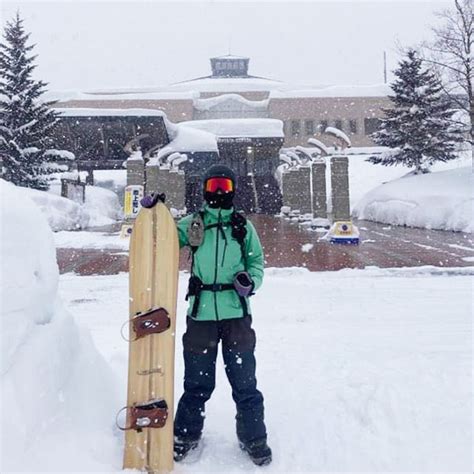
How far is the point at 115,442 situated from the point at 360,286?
5.24 m

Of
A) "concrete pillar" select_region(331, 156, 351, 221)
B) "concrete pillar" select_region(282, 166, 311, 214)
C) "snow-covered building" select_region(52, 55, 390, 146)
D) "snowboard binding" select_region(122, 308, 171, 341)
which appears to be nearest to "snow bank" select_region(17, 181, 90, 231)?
"concrete pillar" select_region(282, 166, 311, 214)

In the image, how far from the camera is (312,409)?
3059mm

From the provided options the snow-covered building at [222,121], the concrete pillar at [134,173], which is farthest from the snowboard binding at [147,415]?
the snow-covered building at [222,121]

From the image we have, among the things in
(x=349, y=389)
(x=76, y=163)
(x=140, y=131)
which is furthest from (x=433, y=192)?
(x=76, y=163)

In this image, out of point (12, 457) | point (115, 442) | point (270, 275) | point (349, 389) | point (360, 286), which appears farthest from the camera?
point (270, 275)

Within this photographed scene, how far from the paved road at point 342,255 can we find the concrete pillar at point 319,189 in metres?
4.49

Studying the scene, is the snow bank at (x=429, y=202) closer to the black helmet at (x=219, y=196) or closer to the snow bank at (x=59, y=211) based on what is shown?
Result: the snow bank at (x=59, y=211)

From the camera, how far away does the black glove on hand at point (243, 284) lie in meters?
2.39

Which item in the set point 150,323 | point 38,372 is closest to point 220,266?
point 150,323

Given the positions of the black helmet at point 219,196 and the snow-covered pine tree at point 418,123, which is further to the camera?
the snow-covered pine tree at point 418,123

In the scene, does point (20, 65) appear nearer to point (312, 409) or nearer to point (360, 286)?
point (360, 286)

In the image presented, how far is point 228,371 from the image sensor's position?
101 inches

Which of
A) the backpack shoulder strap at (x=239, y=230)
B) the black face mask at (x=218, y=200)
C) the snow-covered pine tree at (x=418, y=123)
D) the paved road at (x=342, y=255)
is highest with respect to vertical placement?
the snow-covered pine tree at (x=418, y=123)

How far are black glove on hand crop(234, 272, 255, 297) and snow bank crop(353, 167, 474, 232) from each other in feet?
48.2
